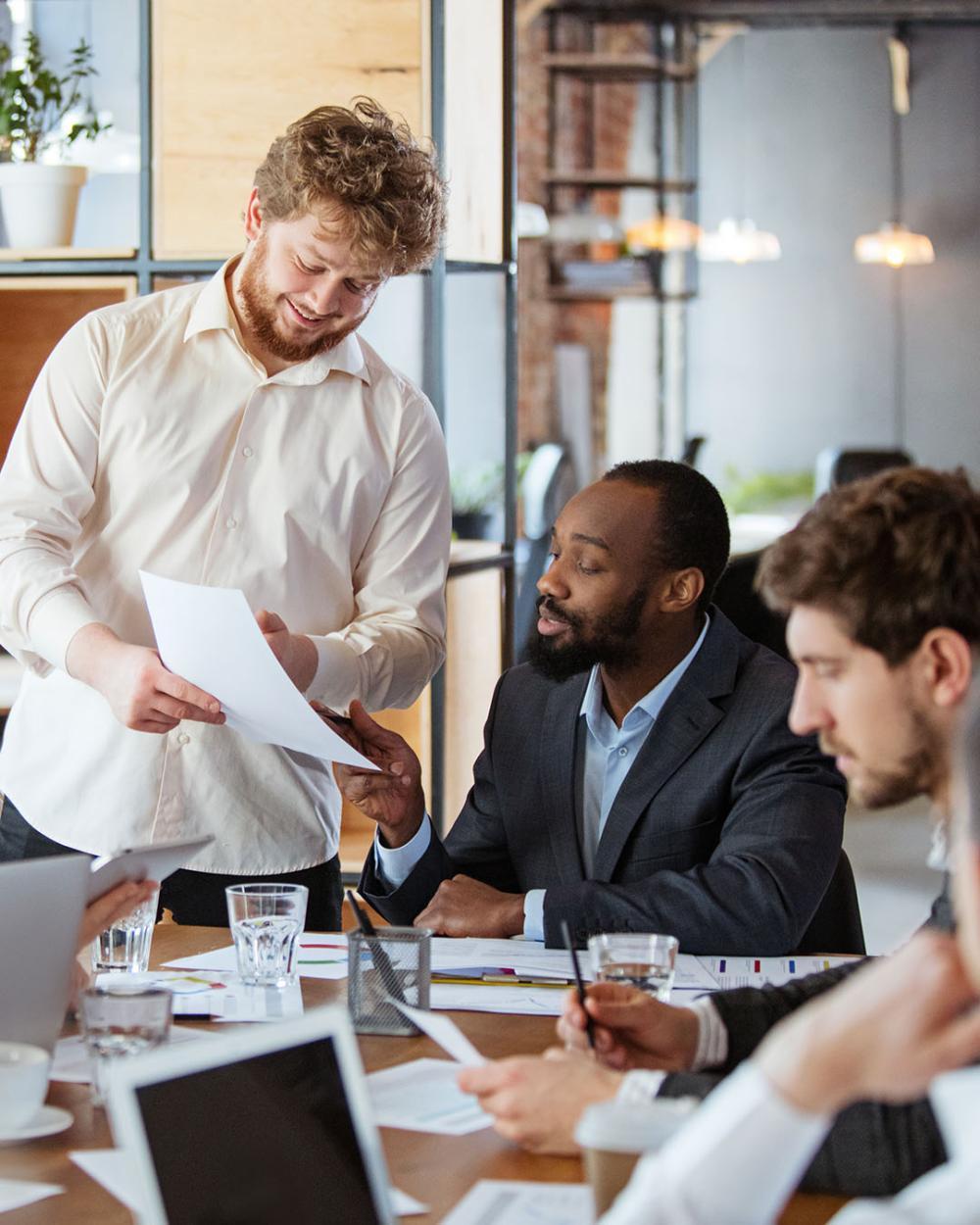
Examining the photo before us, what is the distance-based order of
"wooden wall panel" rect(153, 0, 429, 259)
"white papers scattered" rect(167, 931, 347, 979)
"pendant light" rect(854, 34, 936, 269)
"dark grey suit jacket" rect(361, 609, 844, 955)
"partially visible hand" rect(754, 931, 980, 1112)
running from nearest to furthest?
1. "partially visible hand" rect(754, 931, 980, 1112)
2. "white papers scattered" rect(167, 931, 347, 979)
3. "dark grey suit jacket" rect(361, 609, 844, 955)
4. "wooden wall panel" rect(153, 0, 429, 259)
5. "pendant light" rect(854, 34, 936, 269)

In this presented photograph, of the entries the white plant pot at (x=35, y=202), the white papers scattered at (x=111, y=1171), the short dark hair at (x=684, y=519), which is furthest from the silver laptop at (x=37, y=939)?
the white plant pot at (x=35, y=202)

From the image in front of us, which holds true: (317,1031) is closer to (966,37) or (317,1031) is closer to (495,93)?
(495,93)

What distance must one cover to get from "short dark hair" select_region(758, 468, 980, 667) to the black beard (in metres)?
0.79

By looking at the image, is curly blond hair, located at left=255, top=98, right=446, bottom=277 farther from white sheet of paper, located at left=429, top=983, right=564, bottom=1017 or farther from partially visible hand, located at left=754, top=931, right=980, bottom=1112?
partially visible hand, located at left=754, top=931, right=980, bottom=1112

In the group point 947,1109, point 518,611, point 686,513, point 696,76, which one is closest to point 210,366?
point 686,513

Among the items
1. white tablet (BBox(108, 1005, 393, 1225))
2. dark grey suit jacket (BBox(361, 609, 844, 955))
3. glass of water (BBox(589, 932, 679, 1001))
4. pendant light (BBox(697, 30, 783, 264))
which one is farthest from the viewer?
pendant light (BBox(697, 30, 783, 264))

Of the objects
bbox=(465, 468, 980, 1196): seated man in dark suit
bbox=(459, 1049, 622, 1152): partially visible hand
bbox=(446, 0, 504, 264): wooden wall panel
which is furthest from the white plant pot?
bbox=(459, 1049, 622, 1152): partially visible hand

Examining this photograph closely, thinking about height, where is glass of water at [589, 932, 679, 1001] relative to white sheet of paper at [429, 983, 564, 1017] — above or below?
above

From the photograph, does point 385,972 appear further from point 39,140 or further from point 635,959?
point 39,140

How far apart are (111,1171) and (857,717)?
28.3 inches

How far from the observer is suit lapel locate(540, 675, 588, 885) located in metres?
2.21

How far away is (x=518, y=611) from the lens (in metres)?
6.14

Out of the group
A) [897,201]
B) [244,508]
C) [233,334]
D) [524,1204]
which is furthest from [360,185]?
[897,201]

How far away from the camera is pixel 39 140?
11.1ft
